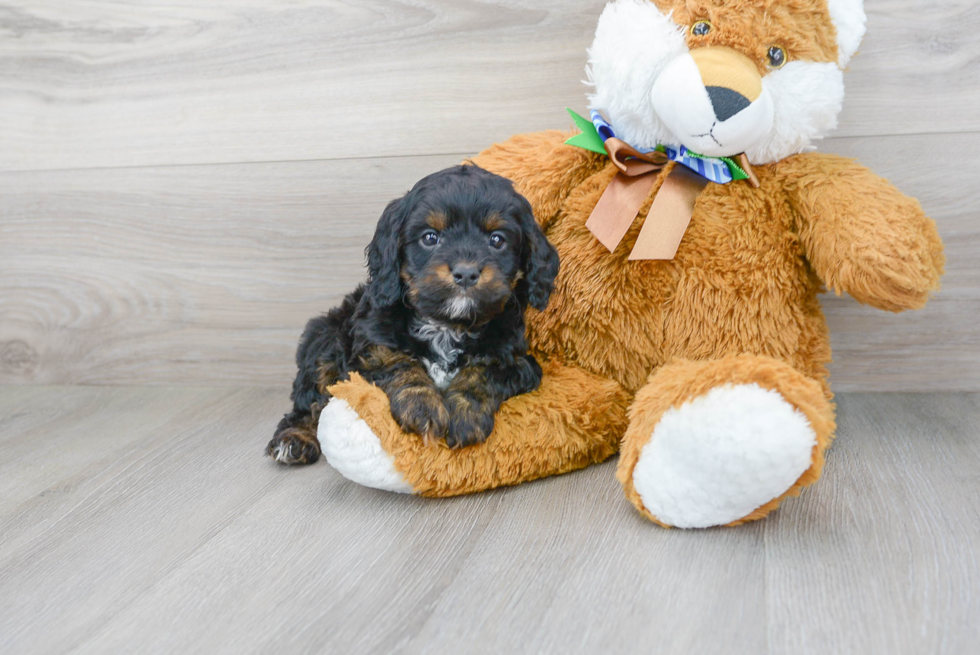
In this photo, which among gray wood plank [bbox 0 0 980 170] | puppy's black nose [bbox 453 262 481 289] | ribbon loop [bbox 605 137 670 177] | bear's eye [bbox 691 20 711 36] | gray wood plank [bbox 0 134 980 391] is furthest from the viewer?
gray wood plank [bbox 0 134 980 391]

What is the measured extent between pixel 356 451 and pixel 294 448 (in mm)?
412

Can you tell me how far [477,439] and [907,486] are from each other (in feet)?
2.76

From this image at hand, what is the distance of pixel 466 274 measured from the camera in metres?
1.44

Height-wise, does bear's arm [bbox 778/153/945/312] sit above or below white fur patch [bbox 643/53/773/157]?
below

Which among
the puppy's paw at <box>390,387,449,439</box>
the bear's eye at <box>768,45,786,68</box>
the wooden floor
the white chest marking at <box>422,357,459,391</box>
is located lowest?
the wooden floor

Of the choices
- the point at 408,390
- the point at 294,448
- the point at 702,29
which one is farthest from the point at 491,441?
the point at 702,29

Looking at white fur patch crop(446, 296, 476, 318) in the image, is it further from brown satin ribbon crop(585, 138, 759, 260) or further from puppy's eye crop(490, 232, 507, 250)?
brown satin ribbon crop(585, 138, 759, 260)

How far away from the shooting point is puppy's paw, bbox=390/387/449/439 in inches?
59.4

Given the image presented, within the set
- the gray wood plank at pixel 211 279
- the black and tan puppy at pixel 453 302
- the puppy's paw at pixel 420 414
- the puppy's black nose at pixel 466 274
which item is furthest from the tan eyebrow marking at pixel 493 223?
the gray wood plank at pixel 211 279

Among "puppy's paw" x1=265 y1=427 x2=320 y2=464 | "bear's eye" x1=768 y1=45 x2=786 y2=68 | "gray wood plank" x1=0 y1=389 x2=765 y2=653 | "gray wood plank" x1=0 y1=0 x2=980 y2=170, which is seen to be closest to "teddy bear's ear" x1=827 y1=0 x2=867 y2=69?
"bear's eye" x1=768 y1=45 x2=786 y2=68

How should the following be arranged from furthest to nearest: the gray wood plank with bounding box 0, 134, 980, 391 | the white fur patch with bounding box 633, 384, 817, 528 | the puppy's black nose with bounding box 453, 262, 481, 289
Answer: the gray wood plank with bounding box 0, 134, 980, 391, the puppy's black nose with bounding box 453, 262, 481, 289, the white fur patch with bounding box 633, 384, 817, 528

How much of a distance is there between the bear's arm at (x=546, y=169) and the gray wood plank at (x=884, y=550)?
80 centimetres

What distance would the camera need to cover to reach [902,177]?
2.00 metres

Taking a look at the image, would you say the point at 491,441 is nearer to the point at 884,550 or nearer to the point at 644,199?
the point at 644,199
